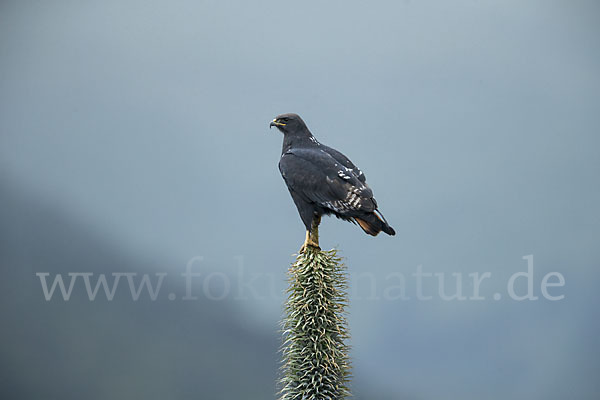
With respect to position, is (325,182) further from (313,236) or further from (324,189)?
(313,236)

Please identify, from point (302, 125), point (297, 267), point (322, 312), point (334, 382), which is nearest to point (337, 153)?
point (302, 125)

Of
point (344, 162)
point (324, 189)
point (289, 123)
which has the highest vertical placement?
point (289, 123)

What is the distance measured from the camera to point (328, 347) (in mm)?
2777

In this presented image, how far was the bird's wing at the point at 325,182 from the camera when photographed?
10.7 feet

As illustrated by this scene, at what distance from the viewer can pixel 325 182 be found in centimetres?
333

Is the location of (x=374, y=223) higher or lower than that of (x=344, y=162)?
lower

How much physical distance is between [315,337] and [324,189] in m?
0.92

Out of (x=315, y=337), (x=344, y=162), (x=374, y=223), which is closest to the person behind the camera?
(x=315, y=337)

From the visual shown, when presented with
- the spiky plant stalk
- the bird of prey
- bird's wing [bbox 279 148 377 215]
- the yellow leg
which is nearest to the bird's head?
the bird of prey

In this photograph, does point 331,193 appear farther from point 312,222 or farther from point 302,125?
point 302,125

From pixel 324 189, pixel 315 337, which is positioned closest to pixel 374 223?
pixel 324 189

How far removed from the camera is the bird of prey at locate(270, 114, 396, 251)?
3.25 metres

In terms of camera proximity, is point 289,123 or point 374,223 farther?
point 289,123

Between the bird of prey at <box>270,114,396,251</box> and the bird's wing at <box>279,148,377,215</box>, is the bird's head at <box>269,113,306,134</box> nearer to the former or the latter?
the bird of prey at <box>270,114,396,251</box>
